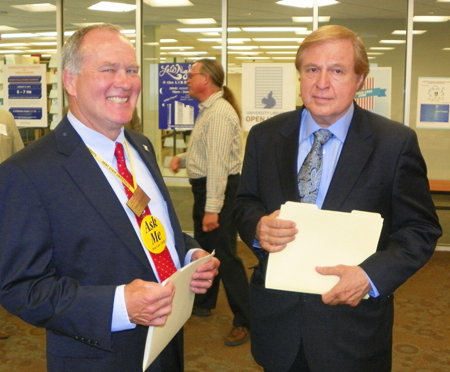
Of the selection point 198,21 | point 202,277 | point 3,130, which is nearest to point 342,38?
point 202,277

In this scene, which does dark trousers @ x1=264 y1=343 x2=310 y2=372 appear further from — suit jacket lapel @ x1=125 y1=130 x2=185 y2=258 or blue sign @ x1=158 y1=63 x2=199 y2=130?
blue sign @ x1=158 y1=63 x2=199 y2=130

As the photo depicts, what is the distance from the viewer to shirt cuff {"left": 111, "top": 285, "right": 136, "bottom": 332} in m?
1.42

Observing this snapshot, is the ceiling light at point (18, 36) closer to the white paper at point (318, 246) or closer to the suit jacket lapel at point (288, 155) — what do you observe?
the suit jacket lapel at point (288, 155)

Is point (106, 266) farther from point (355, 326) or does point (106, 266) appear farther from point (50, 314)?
point (355, 326)

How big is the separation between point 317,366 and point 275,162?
707mm

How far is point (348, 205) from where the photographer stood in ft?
5.55

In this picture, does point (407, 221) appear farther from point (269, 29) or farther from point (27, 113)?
point (27, 113)

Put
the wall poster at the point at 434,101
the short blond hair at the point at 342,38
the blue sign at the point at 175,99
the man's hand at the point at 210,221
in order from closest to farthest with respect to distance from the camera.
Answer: the short blond hair at the point at 342,38 < the man's hand at the point at 210,221 < the wall poster at the point at 434,101 < the blue sign at the point at 175,99

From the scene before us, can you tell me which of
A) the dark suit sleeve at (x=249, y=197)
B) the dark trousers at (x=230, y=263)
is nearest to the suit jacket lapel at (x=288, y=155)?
the dark suit sleeve at (x=249, y=197)

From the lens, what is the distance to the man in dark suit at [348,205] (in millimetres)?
1696

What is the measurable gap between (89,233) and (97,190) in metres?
0.13

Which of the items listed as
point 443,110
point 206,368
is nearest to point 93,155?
point 206,368

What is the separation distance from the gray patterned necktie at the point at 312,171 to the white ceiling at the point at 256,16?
486cm

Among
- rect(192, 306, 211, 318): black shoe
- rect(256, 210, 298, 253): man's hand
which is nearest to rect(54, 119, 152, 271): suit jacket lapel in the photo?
rect(256, 210, 298, 253): man's hand
